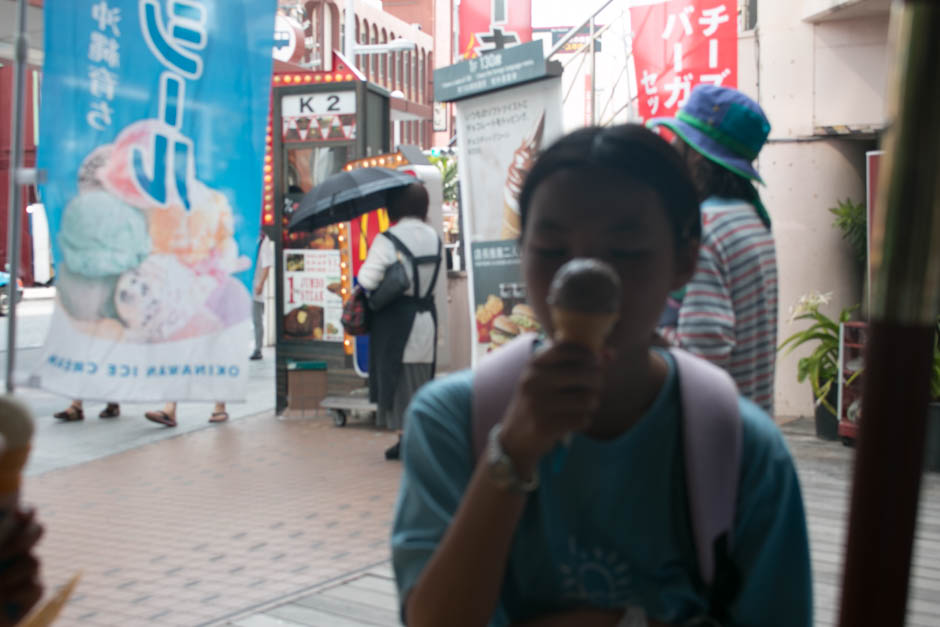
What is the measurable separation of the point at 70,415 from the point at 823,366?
6.35 metres

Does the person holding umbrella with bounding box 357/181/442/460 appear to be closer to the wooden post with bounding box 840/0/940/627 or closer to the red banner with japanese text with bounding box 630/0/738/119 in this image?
the red banner with japanese text with bounding box 630/0/738/119

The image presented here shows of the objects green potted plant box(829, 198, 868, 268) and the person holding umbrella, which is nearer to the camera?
the person holding umbrella

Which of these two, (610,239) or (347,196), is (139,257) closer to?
(610,239)

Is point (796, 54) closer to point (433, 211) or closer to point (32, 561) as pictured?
point (433, 211)

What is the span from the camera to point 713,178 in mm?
2930

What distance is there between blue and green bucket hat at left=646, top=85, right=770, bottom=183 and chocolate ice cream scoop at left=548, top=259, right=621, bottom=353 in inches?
79.1

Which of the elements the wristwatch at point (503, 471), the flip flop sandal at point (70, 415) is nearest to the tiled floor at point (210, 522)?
the flip flop sandal at point (70, 415)

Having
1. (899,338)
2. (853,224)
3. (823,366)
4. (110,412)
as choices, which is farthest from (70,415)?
(899,338)

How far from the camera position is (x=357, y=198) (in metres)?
7.43

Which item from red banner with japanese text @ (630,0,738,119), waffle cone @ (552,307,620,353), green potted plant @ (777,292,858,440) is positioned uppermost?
red banner with japanese text @ (630,0,738,119)

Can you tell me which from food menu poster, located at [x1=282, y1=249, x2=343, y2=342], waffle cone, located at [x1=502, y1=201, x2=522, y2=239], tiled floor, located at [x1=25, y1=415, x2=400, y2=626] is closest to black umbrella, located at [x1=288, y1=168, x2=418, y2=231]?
waffle cone, located at [x1=502, y1=201, x2=522, y2=239]

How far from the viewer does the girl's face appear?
4.02ft

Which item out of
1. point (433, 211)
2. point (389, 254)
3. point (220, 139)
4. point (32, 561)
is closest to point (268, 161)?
point (433, 211)

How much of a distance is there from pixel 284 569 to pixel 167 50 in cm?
266
